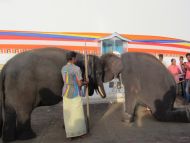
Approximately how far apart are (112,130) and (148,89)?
156 centimetres

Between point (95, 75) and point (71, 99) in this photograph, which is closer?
point (71, 99)

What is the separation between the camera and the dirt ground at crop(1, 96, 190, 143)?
728cm

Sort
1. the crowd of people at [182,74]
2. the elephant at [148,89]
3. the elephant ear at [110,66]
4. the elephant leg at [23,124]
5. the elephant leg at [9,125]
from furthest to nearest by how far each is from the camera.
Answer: the crowd of people at [182,74]
the elephant ear at [110,66]
the elephant at [148,89]
the elephant leg at [23,124]
the elephant leg at [9,125]

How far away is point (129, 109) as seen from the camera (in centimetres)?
898

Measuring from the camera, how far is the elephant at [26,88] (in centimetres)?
731

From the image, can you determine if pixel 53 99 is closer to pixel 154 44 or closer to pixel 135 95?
pixel 135 95

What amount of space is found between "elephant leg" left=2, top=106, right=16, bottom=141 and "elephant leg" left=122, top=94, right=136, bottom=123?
294 centimetres

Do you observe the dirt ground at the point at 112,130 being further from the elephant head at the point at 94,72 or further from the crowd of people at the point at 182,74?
the crowd of people at the point at 182,74

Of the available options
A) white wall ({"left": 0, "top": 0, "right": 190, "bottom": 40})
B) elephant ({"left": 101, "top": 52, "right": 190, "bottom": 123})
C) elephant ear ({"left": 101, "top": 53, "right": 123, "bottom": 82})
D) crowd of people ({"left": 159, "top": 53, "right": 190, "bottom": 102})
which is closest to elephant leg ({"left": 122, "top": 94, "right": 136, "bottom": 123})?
elephant ({"left": 101, "top": 52, "right": 190, "bottom": 123})

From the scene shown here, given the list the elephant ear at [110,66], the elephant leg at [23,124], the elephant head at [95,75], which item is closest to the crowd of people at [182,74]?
the elephant ear at [110,66]

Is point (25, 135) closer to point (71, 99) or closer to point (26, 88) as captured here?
point (26, 88)

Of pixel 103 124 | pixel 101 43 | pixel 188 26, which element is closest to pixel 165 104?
pixel 103 124

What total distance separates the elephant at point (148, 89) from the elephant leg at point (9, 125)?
2685 millimetres

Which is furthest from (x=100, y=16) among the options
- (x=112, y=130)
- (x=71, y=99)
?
(x=71, y=99)
